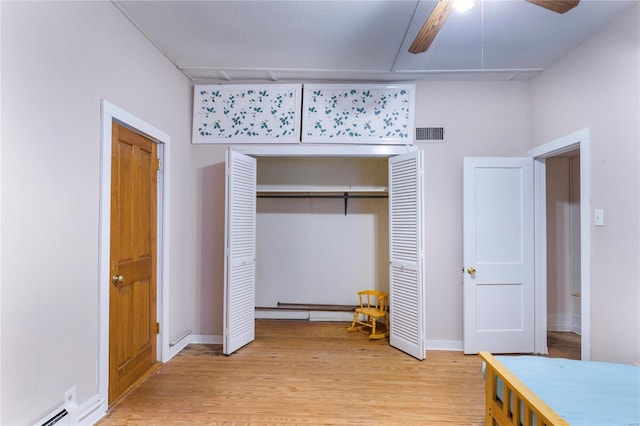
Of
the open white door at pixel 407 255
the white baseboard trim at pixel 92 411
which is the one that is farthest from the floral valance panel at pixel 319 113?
the white baseboard trim at pixel 92 411

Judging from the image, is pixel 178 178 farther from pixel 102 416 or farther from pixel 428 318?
pixel 428 318

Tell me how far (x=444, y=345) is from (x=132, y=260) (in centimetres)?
309

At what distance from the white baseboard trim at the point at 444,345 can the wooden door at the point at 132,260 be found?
2.72m

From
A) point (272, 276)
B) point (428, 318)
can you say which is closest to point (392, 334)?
point (428, 318)

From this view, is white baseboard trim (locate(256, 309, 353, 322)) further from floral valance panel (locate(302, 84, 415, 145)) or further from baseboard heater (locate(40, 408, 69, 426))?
baseboard heater (locate(40, 408, 69, 426))

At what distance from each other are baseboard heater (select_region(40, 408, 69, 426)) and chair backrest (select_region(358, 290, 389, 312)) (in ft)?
9.32

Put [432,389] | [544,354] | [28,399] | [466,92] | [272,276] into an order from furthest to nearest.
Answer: [272,276] < [466,92] < [544,354] < [432,389] < [28,399]

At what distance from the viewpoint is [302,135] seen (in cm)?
329

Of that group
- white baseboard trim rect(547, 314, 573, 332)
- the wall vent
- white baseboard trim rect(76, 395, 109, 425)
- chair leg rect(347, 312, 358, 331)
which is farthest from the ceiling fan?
white baseboard trim rect(547, 314, 573, 332)

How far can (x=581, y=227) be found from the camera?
2461 millimetres

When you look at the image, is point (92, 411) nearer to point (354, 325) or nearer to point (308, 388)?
point (308, 388)

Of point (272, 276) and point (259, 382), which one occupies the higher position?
point (272, 276)

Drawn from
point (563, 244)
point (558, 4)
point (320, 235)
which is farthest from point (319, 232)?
point (558, 4)

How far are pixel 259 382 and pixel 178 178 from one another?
2105 mm
